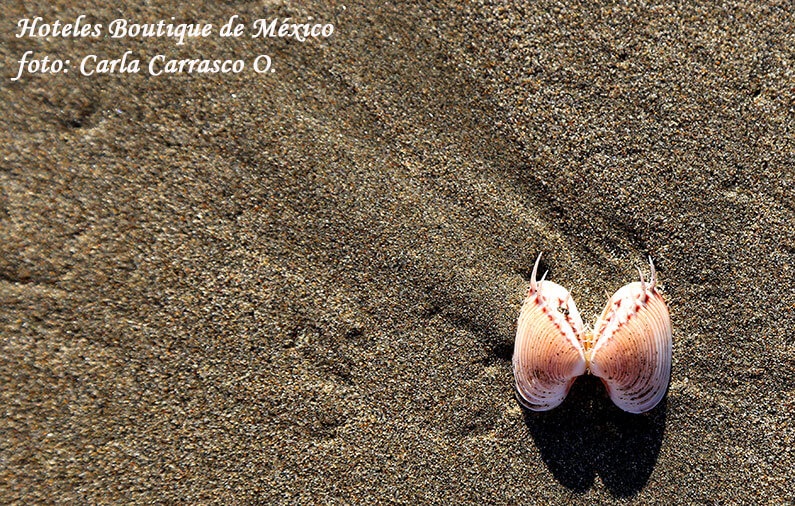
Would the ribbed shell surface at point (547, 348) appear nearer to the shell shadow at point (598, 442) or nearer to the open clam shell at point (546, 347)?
the open clam shell at point (546, 347)

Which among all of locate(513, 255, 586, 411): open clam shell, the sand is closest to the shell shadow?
the sand

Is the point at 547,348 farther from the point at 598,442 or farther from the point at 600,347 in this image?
the point at 598,442

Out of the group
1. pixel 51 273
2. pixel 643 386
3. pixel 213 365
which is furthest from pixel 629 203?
pixel 51 273

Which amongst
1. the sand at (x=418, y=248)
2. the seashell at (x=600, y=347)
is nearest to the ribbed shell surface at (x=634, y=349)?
the seashell at (x=600, y=347)

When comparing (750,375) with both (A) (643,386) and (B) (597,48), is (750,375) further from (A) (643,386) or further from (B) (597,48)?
(B) (597,48)

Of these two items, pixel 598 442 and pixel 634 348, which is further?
pixel 598 442

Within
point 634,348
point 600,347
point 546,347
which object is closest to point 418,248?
point 546,347
